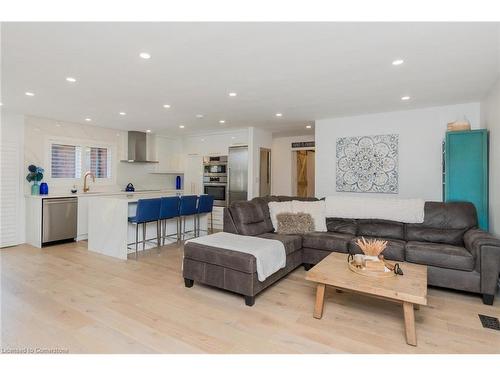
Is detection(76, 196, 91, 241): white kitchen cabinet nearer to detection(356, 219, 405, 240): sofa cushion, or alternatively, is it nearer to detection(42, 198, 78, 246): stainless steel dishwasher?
detection(42, 198, 78, 246): stainless steel dishwasher

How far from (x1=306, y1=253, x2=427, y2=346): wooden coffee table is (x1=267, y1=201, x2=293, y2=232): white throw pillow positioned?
1340 millimetres

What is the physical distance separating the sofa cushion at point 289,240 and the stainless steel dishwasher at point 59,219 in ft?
12.3

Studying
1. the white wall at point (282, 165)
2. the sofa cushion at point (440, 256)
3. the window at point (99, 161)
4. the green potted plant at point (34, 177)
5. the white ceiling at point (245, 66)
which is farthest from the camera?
the white wall at point (282, 165)

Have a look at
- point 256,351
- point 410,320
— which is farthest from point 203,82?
point 410,320

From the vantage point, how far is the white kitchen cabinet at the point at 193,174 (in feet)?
23.4

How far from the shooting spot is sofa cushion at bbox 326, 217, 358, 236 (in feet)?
12.5

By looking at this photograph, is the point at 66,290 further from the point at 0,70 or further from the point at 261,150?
the point at 261,150

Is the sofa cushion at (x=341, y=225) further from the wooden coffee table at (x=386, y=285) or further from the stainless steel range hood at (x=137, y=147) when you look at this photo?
the stainless steel range hood at (x=137, y=147)

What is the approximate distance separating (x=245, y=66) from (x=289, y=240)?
6.66 feet

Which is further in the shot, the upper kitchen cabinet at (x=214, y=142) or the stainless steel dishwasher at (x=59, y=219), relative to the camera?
the upper kitchen cabinet at (x=214, y=142)

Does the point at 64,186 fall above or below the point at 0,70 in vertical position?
below

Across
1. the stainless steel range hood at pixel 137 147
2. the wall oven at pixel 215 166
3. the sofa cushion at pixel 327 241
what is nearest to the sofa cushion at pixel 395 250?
the sofa cushion at pixel 327 241
